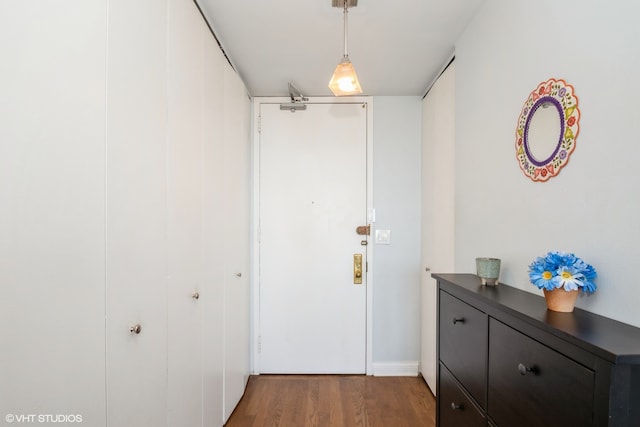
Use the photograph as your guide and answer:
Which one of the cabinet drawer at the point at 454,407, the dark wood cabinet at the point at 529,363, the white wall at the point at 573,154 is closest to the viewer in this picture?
the dark wood cabinet at the point at 529,363

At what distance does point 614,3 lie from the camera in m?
0.75

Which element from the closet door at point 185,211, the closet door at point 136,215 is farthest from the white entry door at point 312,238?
the closet door at point 136,215

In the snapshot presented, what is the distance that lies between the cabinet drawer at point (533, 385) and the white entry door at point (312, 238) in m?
1.55

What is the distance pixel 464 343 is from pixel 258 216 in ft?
5.89

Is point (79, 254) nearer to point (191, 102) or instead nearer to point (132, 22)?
point (132, 22)

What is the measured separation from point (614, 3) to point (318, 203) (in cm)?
193

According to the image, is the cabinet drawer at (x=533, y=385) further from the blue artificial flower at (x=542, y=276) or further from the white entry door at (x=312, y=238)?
the white entry door at (x=312, y=238)

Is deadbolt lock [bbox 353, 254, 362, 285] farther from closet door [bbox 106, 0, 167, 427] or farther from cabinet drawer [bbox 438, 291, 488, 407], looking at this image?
closet door [bbox 106, 0, 167, 427]

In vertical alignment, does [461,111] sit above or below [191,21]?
below

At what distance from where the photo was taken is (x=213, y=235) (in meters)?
1.58

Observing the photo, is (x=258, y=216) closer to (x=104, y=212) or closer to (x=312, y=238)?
(x=312, y=238)

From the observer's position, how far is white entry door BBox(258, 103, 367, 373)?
95.0 inches

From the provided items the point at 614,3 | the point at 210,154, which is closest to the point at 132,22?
the point at 210,154

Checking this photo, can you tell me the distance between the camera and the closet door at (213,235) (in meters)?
1.48
